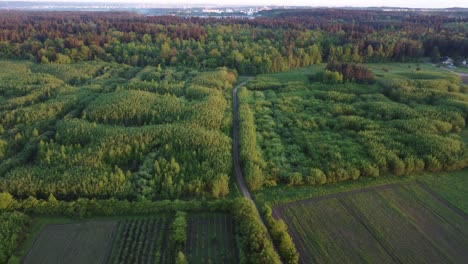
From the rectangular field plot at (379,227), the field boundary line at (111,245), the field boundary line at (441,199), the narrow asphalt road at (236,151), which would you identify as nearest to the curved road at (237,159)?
the narrow asphalt road at (236,151)

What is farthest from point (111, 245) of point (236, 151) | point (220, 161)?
point (236, 151)

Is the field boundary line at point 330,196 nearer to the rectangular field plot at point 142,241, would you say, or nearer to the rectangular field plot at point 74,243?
the rectangular field plot at point 142,241

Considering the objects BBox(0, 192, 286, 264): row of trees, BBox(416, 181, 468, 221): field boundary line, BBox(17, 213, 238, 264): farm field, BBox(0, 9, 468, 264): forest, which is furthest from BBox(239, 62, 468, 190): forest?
BBox(17, 213, 238, 264): farm field

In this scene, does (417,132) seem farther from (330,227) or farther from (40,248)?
(40,248)

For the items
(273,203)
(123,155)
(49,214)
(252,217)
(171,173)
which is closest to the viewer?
(252,217)

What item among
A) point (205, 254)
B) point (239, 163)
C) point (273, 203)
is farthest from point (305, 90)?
point (205, 254)

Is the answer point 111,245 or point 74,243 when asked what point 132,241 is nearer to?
point 111,245
